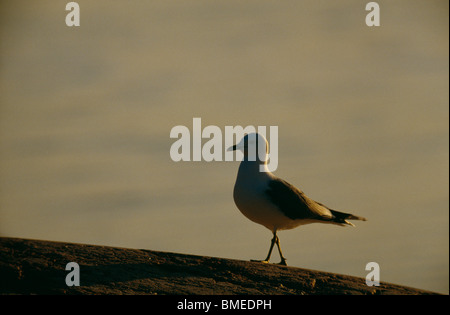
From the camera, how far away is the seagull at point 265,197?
12.4 m

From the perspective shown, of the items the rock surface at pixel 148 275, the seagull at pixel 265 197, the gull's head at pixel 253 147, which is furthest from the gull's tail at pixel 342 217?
the rock surface at pixel 148 275

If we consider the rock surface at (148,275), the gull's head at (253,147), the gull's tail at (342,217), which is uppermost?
the gull's head at (253,147)

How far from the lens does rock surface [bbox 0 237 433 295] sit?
8172 mm

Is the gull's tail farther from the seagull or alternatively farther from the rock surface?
the rock surface

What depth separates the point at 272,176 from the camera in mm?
12992

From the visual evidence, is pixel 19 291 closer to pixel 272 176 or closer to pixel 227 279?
pixel 227 279

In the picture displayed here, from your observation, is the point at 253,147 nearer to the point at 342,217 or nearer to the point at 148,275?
the point at 342,217

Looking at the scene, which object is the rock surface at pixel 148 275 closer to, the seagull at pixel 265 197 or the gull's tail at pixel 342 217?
the seagull at pixel 265 197

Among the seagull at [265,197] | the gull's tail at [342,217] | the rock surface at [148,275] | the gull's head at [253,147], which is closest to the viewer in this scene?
the rock surface at [148,275]

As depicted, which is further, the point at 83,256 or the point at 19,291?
the point at 83,256

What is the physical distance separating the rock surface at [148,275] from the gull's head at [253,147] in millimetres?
3055

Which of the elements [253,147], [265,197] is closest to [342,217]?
[265,197]
